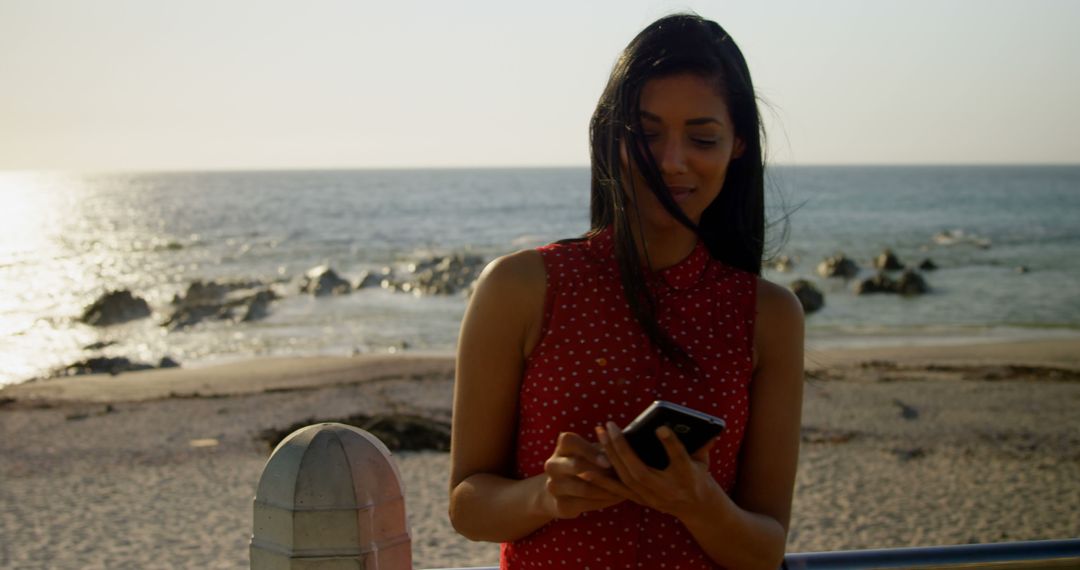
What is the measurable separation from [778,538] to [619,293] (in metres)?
0.57

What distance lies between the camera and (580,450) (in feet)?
5.53

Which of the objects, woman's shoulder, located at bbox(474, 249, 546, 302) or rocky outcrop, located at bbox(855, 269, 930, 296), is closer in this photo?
woman's shoulder, located at bbox(474, 249, 546, 302)

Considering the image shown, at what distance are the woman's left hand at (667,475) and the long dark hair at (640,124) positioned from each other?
31cm

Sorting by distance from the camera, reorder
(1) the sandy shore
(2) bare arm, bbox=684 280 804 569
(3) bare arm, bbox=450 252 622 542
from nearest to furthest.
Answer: (3) bare arm, bbox=450 252 622 542
(2) bare arm, bbox=684 280 804 569
(1) the sandy shore

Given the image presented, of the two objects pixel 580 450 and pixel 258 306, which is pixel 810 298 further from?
pixel 580 450

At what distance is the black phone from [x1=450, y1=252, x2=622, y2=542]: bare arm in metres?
0.32

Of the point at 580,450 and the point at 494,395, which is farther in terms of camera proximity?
the point at 494,395

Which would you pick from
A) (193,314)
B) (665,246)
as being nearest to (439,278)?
(193,314)

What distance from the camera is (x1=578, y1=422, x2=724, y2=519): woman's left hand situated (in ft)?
5.33

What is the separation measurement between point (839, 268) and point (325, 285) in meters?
18.0

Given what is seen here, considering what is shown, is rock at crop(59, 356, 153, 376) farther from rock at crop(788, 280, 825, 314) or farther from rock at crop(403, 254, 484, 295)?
rock at crop(788, 280, 825, 314)

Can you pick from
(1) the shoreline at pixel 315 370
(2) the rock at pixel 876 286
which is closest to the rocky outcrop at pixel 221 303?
(1) the shoreline at pixel 315 370

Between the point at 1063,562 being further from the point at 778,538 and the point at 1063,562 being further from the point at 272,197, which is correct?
the point at 272,197

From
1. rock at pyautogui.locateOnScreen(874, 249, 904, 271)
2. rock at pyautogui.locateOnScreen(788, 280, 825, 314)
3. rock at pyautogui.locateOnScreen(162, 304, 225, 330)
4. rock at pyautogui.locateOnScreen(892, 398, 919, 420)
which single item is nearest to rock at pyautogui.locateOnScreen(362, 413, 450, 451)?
rock at pyautogui.locateOnScreen(892, 398, 919, 420)
